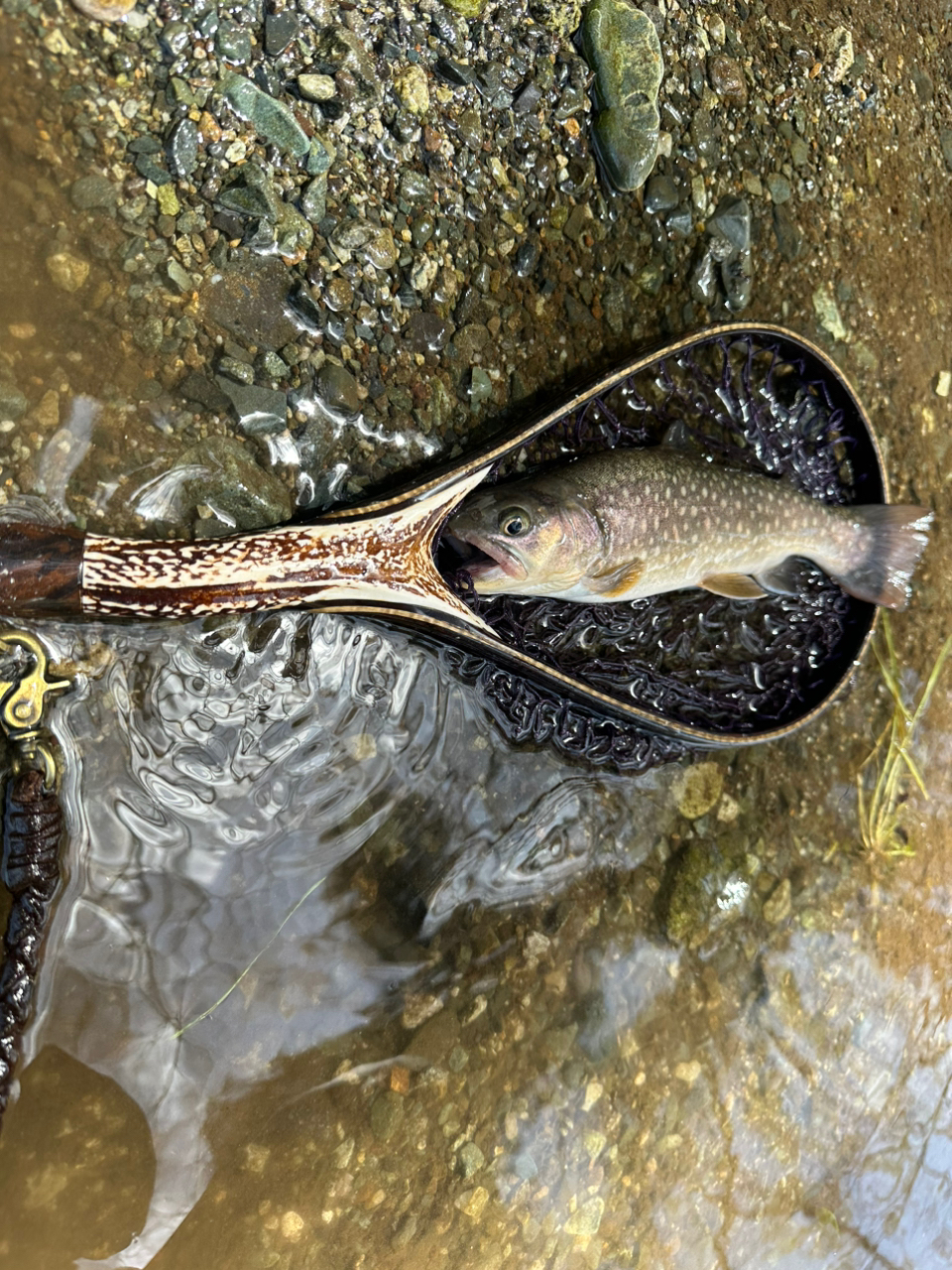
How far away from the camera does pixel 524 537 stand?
2654mm

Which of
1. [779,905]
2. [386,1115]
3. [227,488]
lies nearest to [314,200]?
[227,488]

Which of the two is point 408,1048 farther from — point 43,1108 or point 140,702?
point 140,702

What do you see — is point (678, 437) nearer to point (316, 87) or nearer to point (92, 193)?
point (316, 87)

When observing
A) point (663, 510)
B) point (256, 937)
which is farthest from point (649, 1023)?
point (663, 510)

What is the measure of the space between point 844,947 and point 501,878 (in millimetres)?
1807

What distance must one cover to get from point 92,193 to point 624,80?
6.18 feet

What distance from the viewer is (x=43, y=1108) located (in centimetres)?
264

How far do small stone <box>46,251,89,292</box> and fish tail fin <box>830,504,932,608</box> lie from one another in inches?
109

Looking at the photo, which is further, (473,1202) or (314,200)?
(473,1202)

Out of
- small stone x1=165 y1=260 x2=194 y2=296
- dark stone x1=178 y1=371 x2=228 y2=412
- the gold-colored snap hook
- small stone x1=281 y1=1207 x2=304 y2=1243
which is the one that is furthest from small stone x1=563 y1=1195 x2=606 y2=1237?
small stone x1=165 y1=260 x2=194 y2=296

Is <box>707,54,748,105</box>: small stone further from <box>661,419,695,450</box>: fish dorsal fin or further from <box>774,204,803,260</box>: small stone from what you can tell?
<box>661,419,695,450</box>: fish dorsal fin

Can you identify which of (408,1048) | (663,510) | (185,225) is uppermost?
(185,225)

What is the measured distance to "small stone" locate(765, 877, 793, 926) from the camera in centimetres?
377

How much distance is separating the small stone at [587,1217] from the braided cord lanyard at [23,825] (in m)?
2.14
